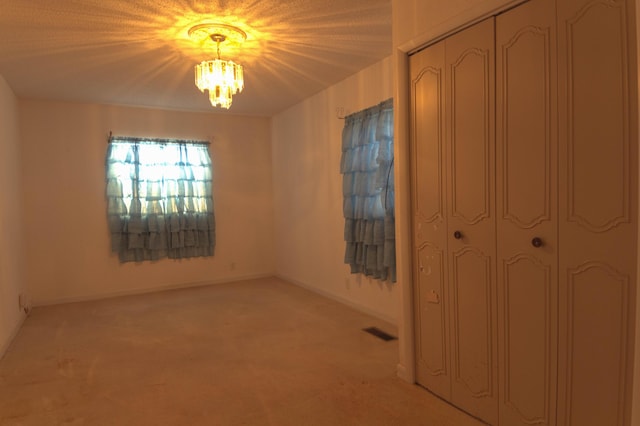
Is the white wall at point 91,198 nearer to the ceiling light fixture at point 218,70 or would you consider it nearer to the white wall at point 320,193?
the white wall at point 320,193

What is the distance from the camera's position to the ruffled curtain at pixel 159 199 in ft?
17.0

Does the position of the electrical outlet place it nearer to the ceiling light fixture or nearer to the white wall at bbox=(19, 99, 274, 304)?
the white wall at bbox=(19, 99, 274, 304)

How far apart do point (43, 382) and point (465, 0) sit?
3.53 m

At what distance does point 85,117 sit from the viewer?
5082 mm

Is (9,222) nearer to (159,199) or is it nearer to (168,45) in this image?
(159,199)

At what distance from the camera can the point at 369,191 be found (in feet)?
12.9

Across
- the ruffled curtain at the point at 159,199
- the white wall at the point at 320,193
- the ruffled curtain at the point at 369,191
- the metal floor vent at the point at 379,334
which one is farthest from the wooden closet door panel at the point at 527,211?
the ruffled curtain at the point at 159,199

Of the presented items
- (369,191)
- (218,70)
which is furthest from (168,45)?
(369,191)

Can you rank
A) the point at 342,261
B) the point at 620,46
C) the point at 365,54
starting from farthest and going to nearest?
the point at 342,261 < the point at 365,54 < the point at 620,46

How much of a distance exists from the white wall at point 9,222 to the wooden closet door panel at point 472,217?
11.4ft

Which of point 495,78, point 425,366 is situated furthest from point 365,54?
point 425,366

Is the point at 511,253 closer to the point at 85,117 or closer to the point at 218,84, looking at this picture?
the point at 218,84

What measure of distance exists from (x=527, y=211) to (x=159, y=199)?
4635mm

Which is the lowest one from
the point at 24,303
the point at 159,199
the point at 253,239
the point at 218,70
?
the point at 24,303
